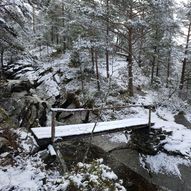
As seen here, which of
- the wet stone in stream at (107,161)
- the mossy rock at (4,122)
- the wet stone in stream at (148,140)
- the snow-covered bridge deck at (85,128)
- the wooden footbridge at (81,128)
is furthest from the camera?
the wet stone in stream at (148,140)

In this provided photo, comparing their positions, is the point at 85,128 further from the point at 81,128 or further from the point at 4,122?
the point at 4,122

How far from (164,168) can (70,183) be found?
5.38 m

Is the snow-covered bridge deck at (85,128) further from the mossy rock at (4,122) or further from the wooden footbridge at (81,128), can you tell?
the mossy rock at (4,122)

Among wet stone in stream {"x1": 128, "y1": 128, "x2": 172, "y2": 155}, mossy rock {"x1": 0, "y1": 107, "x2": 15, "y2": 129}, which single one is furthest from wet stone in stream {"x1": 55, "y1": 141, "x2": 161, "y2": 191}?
mossy rock {"x1": 0, "y1": 107, "x2": 15, "y2": 129}

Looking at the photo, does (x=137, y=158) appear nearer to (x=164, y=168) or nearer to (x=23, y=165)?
(x=164, y=168)

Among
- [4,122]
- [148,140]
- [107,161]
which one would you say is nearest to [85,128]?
[107,161]

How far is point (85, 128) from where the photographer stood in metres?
7.66

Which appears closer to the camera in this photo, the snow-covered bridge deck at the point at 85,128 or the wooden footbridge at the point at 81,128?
the wooden footbridge at the point at 81,128

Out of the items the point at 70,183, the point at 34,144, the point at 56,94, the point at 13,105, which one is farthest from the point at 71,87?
the point at 70,183

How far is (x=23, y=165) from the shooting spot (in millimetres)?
6059

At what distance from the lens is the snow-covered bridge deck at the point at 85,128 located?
6554 mm

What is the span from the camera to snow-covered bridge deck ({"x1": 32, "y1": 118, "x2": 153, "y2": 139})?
6.55m

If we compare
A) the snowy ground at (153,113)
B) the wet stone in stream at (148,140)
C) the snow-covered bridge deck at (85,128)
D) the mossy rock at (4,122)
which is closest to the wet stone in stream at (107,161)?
the snow-covered bridge deck at (85,128)

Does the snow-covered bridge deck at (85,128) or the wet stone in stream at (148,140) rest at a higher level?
the snow-covered bridge deck at (85,128)
